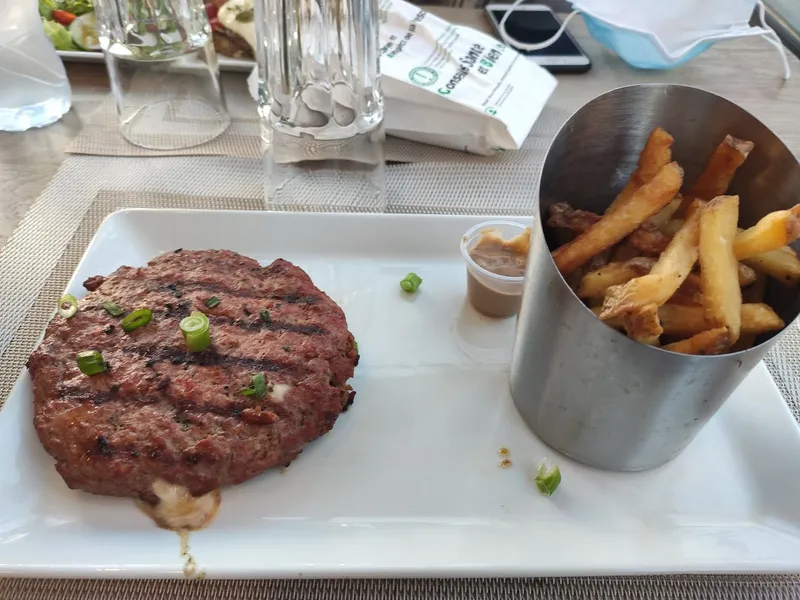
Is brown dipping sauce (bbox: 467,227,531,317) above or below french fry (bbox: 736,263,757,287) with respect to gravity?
below

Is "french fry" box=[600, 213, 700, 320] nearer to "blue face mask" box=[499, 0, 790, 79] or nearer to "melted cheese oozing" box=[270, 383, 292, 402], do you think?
"melted cheese oozing" box=[270, 383, 292, 402]

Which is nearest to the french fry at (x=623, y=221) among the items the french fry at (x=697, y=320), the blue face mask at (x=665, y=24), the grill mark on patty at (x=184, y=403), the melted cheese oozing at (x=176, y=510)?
the french fry at (x=697, y=320)

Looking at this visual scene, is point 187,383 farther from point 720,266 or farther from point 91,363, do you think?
point 720,266

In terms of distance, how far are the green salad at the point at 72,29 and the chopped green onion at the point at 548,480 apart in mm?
2486

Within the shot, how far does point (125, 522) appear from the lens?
107 cm

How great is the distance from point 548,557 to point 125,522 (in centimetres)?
74

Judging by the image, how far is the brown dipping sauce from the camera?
1501mm

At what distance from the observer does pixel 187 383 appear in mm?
1145

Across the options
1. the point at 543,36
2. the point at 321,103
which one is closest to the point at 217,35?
the point at 321,103

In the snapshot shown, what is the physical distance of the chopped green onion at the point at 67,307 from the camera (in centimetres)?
128

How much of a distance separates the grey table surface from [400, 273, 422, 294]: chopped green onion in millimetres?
1225

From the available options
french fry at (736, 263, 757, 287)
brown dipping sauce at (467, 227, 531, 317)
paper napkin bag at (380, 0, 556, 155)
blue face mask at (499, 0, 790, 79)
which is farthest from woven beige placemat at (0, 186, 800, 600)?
blue face mask at (499, 0, 790, 79)

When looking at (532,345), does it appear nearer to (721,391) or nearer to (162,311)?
(721,391)

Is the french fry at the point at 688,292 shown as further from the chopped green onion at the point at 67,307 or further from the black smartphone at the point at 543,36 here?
the black smartphone at the point at 543,36
